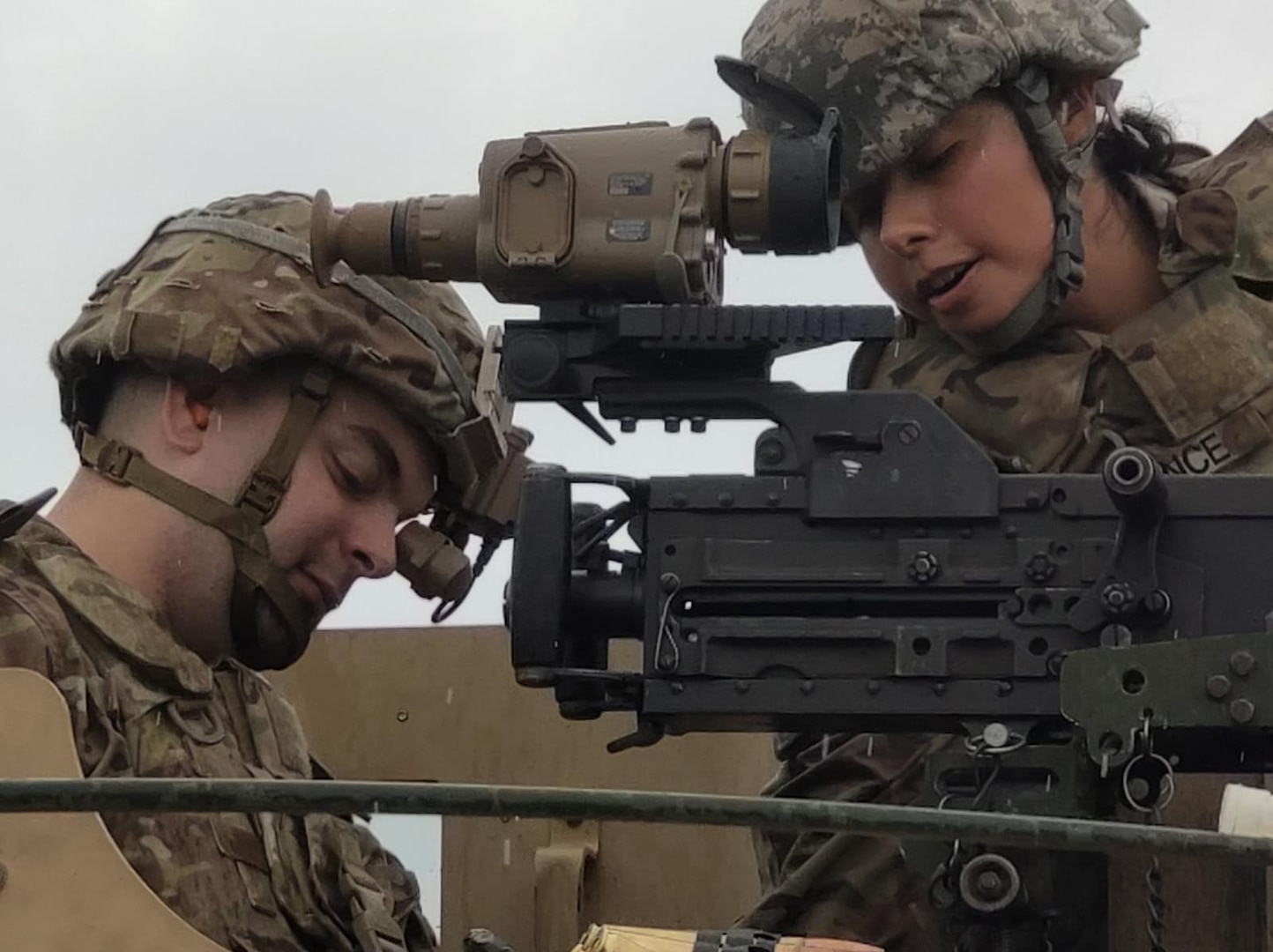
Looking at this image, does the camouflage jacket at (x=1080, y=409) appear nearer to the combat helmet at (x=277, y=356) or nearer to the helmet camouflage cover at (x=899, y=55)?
the helmet camouflage cover at (x=899, y=55)

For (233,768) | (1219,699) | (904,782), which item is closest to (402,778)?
(233,768)

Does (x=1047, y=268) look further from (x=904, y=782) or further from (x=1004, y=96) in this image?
(x=904, y=782)

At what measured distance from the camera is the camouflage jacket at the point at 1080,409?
3664mm

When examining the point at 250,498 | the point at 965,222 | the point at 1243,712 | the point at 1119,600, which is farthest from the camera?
the point at 250,498

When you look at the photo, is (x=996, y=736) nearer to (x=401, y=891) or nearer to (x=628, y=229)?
(x=628, y=229)

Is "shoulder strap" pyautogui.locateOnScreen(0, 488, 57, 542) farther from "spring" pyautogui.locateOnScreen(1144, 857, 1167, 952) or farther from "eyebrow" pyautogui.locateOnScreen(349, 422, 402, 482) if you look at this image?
"spring" pyautogui.locateOnScreen(1144, 857, 1167, 952)

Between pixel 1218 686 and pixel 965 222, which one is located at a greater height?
pixel 965 222

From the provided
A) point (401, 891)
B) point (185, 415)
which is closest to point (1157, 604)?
point (401, 891)

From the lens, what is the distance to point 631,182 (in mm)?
3221

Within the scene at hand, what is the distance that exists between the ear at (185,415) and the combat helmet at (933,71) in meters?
0.99

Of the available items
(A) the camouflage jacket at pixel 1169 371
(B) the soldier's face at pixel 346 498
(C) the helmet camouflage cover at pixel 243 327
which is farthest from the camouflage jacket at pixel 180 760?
(A) the camouflage jacket at pixel 1169 371

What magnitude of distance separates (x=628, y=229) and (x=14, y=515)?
3.65ft

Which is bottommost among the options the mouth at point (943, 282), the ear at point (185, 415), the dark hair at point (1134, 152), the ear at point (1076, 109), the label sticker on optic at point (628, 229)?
the ear at point (185, 415)

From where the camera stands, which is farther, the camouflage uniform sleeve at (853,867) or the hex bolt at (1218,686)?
the camouflage uniform sleeve at (853,867)
